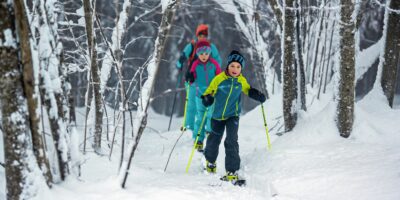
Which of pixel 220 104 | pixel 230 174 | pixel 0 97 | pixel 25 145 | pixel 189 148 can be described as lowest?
pixel 189 148

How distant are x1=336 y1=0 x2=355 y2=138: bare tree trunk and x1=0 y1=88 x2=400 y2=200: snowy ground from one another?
0.18 meters

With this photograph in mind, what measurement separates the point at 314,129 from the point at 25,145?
12.8 feet

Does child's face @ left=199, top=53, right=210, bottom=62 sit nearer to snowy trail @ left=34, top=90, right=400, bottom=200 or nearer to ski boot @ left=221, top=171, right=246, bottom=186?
snowy trail @ left=34, top=90, right=400, bottom=200

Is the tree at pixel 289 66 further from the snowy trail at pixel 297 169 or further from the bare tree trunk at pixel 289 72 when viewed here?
the snowy trail at pixel 297 169

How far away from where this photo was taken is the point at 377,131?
5312 mm

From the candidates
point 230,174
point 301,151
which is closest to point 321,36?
point 301,151

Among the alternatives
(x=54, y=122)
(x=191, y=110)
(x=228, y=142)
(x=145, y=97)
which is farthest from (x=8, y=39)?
(x=191, y=110)

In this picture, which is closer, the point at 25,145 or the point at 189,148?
the point at 25,145

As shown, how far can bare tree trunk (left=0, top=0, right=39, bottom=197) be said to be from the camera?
284 cm

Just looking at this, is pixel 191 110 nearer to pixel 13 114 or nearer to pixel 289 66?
pixel 289 66

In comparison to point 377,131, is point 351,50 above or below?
above

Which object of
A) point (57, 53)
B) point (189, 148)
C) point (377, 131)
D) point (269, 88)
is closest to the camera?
point (57, 53)

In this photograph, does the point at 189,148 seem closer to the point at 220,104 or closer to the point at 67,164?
the point at 220,104

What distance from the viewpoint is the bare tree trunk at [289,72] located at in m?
5.60
